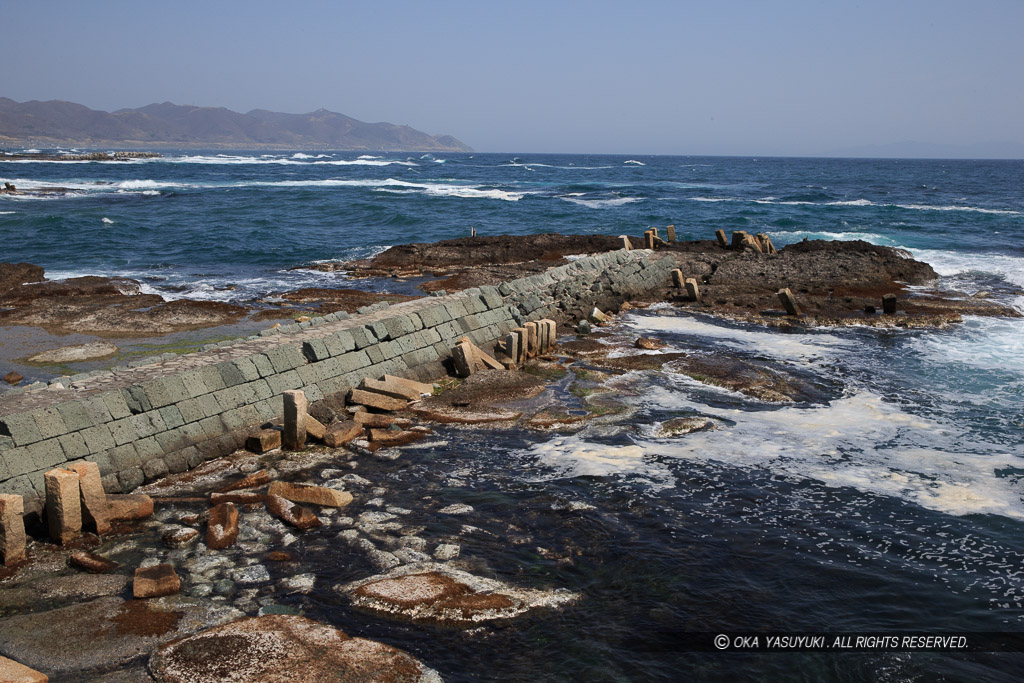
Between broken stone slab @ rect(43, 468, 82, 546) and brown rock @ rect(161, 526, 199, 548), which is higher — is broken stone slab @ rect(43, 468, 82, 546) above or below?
above

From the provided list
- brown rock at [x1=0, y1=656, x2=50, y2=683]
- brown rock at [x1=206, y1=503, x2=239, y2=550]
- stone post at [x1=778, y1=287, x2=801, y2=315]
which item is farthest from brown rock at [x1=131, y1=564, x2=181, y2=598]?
A: stone post at [x1=778, y1=287, x2=801, y2=315]

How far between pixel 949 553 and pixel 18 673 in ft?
26.7

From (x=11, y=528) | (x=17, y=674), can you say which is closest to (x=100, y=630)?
(x=17, y=674)

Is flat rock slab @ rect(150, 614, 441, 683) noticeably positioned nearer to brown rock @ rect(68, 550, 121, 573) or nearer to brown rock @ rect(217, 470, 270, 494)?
brown rock @ rect(68, 550, 121, 573)

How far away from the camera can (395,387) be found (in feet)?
37.6

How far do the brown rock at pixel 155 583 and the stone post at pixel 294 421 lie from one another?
3.24m

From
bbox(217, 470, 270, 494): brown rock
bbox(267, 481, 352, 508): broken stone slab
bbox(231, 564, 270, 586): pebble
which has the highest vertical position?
bbox(267, 481, 352, 508): broken stone slab

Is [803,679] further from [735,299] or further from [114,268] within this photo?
[114,268]

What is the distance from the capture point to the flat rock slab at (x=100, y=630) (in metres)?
5.36

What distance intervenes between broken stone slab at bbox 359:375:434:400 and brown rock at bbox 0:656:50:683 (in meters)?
6.63

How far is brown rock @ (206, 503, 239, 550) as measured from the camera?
7039 mm

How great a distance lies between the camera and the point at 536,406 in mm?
11391

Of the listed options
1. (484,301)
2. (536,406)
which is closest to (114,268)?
(484,301)

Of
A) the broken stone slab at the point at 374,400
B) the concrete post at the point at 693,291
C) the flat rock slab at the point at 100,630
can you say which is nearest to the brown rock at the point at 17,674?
the flat rock slab at the point at 100,630
